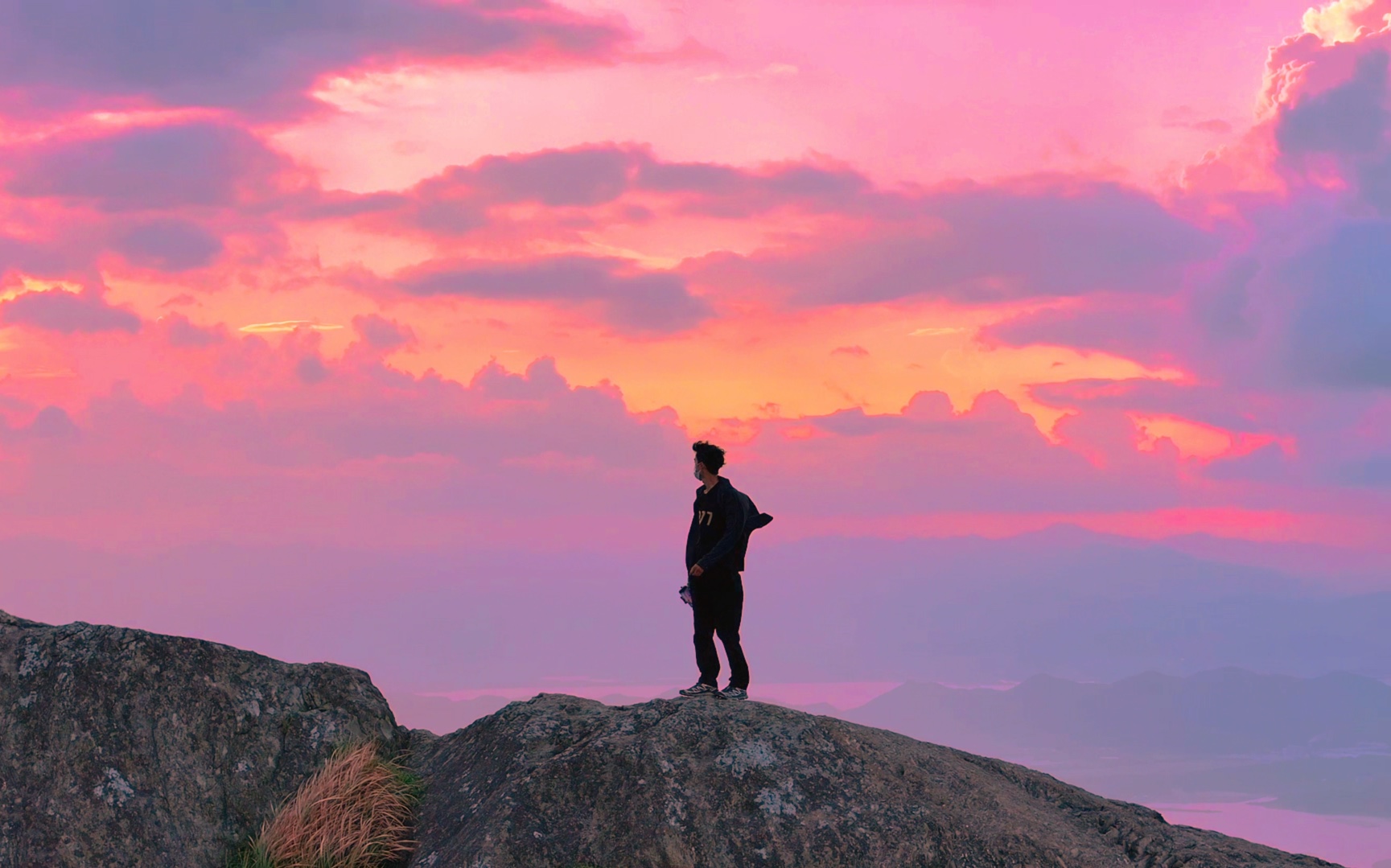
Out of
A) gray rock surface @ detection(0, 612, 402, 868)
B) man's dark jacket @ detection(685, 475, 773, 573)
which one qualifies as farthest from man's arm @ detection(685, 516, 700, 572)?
gray rock surface @ detection(0, 612, 402, 868)

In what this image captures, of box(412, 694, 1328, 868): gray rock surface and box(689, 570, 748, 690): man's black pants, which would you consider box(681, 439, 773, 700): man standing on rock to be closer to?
box(689, 570, 748, 690): man's black pants

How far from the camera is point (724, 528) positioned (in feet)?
49.0

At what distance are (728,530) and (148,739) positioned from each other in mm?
6616

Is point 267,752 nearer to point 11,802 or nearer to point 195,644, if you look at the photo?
point 195,644

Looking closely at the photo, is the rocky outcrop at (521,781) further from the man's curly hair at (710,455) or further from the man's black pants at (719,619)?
the man's curly hair at (710,455)

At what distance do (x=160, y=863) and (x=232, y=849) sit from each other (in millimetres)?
675

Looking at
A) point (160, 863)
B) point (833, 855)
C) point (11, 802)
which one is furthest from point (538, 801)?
point (11, 802)

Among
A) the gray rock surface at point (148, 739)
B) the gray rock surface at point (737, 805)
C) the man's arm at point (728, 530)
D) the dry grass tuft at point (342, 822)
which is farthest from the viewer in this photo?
the man's arm at point (728, 530)

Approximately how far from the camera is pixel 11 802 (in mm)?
12633

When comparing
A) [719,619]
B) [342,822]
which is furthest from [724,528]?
[342,822]

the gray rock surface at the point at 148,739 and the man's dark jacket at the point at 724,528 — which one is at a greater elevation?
the man's dark jacket at the point at 724,528

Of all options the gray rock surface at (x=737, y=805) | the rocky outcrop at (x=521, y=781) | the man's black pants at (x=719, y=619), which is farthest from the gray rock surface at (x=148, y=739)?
the man's black pants at (x=719, y=619)

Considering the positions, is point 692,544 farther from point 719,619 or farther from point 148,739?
point 148,739

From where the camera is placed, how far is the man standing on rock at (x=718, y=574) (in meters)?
14.8
